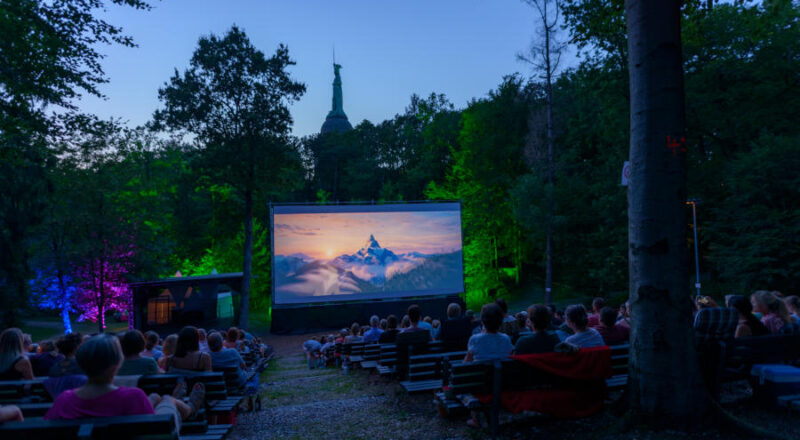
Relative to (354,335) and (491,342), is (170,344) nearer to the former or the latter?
(491,342)

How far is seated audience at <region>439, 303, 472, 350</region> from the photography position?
6109 millimetres

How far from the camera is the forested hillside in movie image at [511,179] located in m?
16.1

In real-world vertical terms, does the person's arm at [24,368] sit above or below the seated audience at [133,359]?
below

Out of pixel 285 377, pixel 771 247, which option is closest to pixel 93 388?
pixel 285 377

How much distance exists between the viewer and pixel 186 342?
4270 millimetres

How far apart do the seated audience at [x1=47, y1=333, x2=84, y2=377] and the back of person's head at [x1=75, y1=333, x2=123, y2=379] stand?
81.4 inches

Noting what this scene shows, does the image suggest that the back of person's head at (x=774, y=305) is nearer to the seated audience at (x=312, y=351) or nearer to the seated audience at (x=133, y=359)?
the seated audience at (x=133, y=359)

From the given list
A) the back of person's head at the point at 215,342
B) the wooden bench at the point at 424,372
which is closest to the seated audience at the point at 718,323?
the wooden bench at the point at 424,372

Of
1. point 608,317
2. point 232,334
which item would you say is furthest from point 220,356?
point 608,317

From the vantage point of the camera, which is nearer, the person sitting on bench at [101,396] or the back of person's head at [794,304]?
the person sitting on bench at [101,396]

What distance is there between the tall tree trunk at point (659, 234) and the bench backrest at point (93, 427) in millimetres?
3172

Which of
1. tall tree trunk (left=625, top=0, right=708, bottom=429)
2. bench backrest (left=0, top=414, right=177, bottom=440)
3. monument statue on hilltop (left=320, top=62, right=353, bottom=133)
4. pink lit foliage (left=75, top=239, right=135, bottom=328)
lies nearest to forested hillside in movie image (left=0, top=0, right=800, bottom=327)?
pink lit foliage (left=75, top=239, right=135, bottom=328)

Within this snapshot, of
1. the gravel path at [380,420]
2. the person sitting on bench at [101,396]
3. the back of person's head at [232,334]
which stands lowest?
the gravel path at [380,420]

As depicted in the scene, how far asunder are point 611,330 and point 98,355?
15.9 ft
